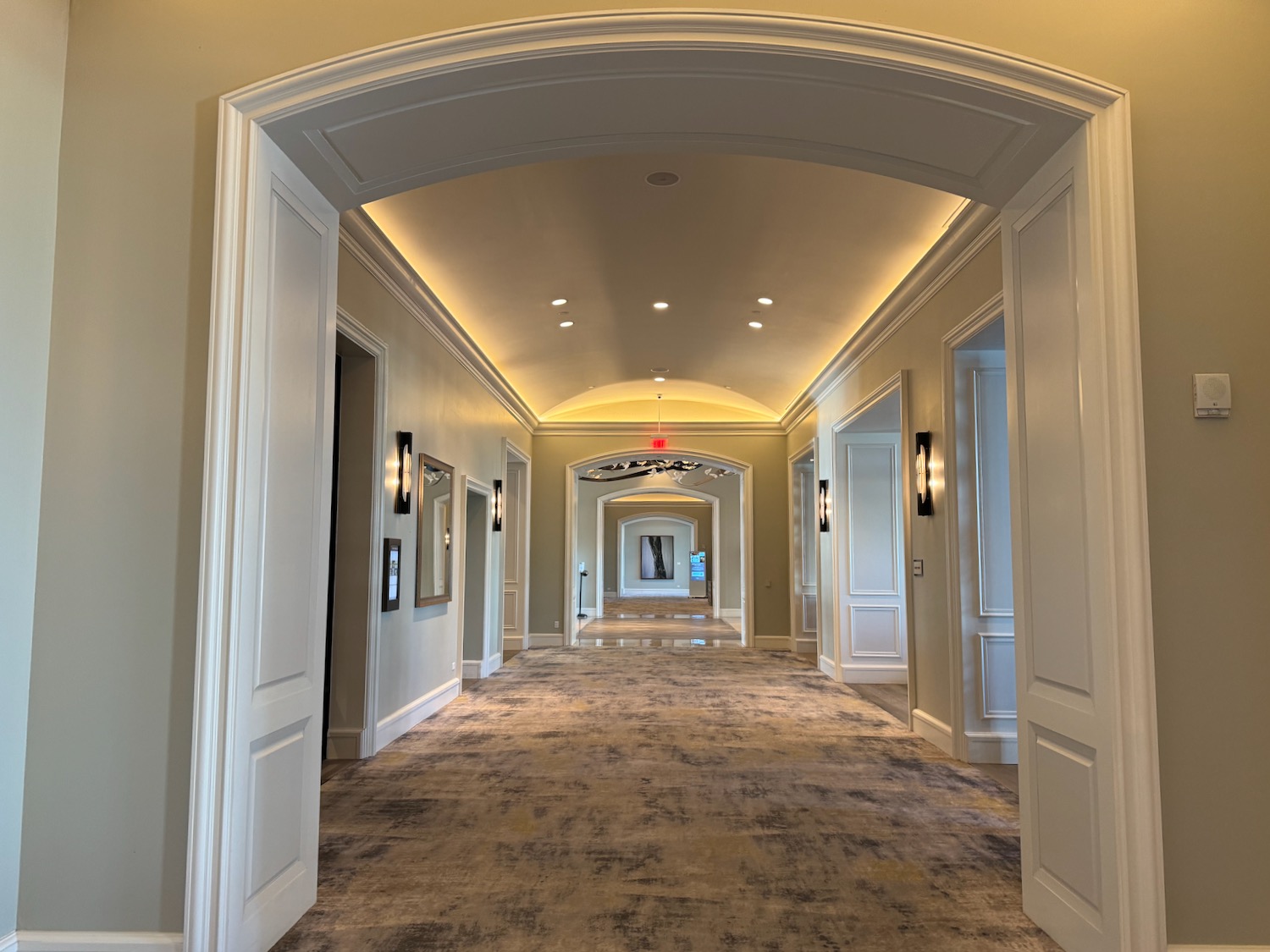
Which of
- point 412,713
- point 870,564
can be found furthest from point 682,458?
point 412,713

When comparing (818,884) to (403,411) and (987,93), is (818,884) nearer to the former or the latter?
(987,93)

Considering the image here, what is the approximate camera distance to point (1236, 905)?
7.93ft

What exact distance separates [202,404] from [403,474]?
3.24m

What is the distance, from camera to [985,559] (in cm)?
526

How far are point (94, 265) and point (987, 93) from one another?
9.01ft

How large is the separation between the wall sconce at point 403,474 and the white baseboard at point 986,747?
12.6 feet

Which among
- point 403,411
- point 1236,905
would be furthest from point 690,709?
point 1236,905

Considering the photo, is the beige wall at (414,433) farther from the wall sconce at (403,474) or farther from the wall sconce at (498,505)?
the wall sconce at (498,505)

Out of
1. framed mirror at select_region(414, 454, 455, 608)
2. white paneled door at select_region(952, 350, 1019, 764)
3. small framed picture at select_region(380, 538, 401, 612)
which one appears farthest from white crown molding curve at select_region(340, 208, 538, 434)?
white paneled door at select_region(952, 350, 1019, 764)

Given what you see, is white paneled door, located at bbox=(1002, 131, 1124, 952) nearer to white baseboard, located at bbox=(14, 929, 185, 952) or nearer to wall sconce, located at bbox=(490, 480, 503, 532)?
white baseboard, located at bbox=(14, 929, 185, 952)

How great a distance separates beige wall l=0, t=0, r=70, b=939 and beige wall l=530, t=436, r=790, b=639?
9.14 m

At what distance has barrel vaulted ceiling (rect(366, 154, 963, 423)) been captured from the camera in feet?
16.4

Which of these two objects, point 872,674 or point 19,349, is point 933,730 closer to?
point 872,674

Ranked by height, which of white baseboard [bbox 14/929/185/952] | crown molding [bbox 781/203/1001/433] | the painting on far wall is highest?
crown molding [bbox 781/203/1001/433]
